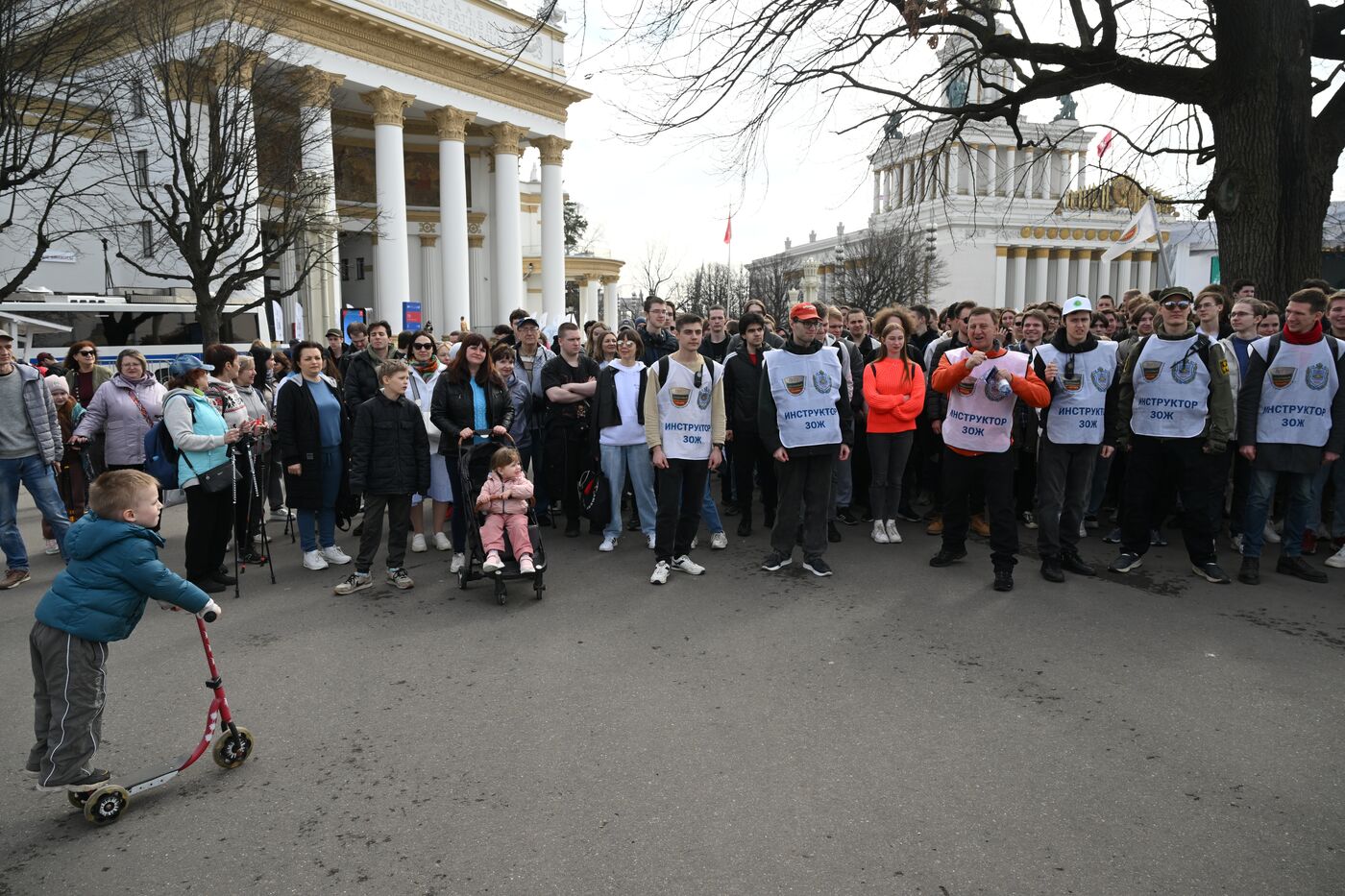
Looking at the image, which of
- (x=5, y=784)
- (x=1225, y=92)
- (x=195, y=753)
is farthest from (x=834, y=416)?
(x=1225, y=92)

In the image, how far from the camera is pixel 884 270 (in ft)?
208

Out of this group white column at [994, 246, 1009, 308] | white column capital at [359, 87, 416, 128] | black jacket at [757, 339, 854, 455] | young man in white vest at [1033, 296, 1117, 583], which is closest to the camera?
young man in white vest at [1033, 296, 1117, 583]

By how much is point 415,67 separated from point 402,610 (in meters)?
35.3

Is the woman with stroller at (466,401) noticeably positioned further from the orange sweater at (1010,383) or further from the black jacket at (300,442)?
the orange sweater at (1010,383)

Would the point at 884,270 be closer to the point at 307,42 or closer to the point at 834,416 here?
the point at 307,42

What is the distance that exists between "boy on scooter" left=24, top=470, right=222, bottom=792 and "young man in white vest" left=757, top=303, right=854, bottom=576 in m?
4.75

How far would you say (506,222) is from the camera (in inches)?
1687

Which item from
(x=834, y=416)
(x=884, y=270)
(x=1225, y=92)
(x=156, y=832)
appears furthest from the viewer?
(x=884, y=270)

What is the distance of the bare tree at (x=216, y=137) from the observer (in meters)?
21.3

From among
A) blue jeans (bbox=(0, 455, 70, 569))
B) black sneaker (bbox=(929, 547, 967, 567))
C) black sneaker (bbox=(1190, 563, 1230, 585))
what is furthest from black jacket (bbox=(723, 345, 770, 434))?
blue jeans (bbox=(0, 455, 70, 569))

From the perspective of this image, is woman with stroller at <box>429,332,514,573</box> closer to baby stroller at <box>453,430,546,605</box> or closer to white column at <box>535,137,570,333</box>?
baby stroller at <box>453,430,546,605</box>

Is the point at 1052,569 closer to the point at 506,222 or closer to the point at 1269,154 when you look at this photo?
the point at 1269,154

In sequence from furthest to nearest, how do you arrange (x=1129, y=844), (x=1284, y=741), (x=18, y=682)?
(x=18, y=682) → (x=1284, y=741) → (x=1129, y=844)

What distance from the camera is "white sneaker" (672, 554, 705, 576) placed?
771cm
